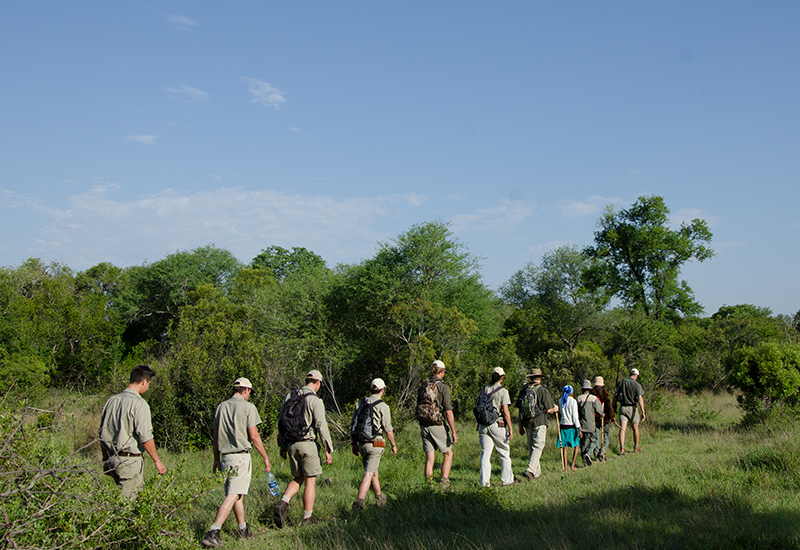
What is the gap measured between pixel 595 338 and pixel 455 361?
2099cm

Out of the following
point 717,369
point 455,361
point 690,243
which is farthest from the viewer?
point 690,243

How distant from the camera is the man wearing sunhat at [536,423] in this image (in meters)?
8.51

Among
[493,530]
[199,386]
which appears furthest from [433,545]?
[199,386]

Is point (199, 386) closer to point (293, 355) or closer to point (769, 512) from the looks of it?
point (293, 355)

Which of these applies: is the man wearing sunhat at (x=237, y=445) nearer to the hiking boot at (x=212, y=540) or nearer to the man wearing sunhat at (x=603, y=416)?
the hiking boot at (x=212, y=540)

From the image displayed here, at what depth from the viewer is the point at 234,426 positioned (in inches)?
228

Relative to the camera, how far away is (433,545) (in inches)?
191

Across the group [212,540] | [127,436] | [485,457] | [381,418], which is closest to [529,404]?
[485,457]

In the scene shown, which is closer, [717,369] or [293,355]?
[293,355]

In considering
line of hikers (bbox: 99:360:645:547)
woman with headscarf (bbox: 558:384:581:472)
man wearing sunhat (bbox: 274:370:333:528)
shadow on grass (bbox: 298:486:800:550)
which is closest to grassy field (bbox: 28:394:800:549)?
shadow on grass (bbox: 298:486:800:550)

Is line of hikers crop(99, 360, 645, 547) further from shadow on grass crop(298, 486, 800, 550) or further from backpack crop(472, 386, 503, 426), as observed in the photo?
shadow on grass crop(298, 486, 800, 550)

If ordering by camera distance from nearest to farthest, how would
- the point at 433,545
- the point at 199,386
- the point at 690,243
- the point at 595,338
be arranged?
1. the point at 433,545
2. the point at 199,386
3. the point at 690,243
4. the point at 595,338

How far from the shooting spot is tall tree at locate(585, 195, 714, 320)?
3089 centimetres

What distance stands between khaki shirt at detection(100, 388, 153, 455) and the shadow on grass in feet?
6.35
